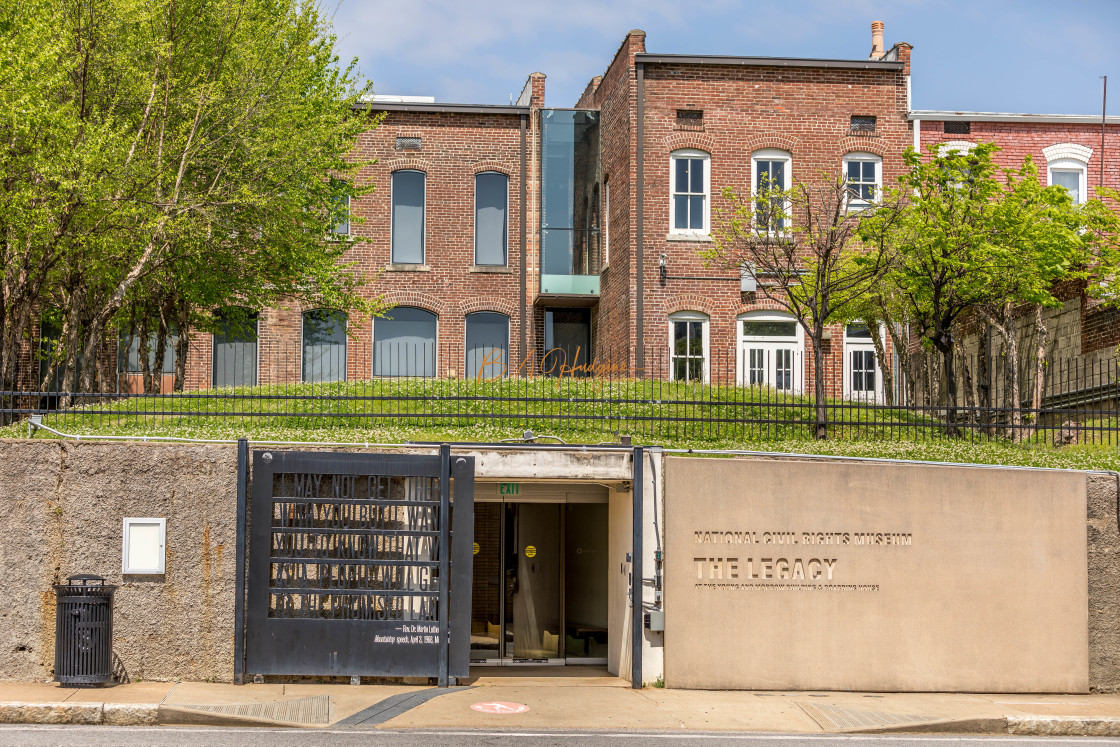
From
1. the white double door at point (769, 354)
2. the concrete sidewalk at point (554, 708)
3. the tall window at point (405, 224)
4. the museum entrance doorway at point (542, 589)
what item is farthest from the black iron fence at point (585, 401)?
the concrete sidewalk at point (554, 708)

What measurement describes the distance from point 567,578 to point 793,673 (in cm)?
484

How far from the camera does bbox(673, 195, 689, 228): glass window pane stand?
25.0 metres

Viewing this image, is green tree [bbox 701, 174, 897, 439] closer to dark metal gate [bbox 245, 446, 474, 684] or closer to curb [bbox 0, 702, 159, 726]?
dark metal gate [bbox 245, 446, 474, 684]

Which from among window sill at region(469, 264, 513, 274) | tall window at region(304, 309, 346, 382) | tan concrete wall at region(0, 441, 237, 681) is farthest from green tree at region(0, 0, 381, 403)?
window sill at region(469, 264, 513, 274)

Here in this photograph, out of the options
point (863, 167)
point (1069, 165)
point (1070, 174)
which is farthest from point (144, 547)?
point (1070, 174)

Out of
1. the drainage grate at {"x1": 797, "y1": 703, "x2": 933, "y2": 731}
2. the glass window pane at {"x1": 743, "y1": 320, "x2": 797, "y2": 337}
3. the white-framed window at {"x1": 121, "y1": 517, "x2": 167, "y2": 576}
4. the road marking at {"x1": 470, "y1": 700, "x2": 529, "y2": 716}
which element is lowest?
the drainage grate at {"x1": 797, "y1": 703, "x2": 933, "y2": 731}

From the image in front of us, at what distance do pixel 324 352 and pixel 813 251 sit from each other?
1211 centimetres

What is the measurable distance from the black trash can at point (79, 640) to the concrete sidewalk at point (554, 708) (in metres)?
0.16

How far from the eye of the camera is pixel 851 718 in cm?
1112

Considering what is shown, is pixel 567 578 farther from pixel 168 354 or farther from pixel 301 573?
pixel 168 354

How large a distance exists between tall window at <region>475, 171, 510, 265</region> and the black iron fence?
94.3 inches

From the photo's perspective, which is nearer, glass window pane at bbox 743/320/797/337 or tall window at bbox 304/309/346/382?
glass window pane at bbox 743/320/797/337

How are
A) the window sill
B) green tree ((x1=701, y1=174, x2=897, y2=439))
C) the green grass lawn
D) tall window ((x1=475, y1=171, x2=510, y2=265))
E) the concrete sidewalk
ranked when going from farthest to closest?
tall window ((x1=475, y1=171, x2=510, y2=265)) → the window sill → green tree ((x1=701, y1=174, x2=897, y2=439)) → the green grass lawn → the concrete sidewalk

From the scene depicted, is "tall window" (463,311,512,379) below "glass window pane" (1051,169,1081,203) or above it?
below
